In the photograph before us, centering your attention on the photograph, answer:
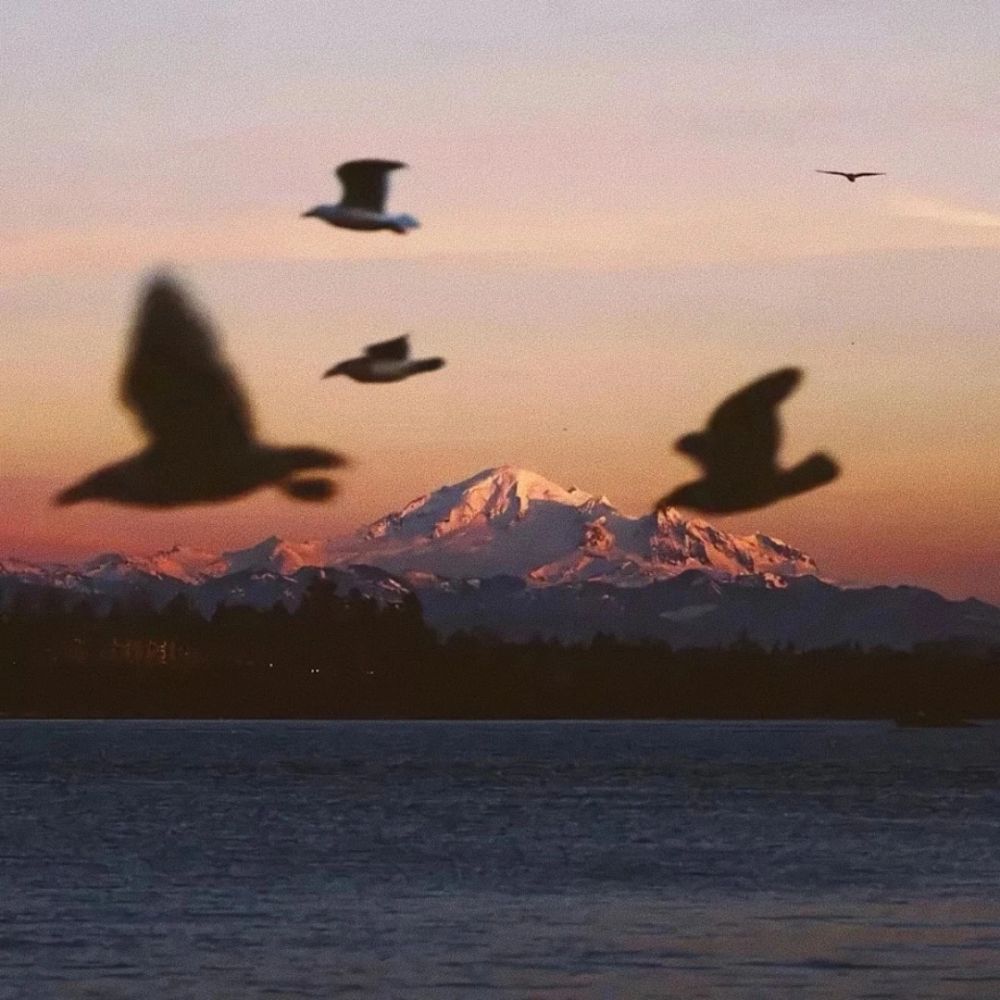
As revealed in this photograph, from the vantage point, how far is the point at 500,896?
6781 cm

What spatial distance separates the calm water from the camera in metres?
49.4

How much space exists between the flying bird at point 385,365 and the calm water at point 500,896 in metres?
18.9

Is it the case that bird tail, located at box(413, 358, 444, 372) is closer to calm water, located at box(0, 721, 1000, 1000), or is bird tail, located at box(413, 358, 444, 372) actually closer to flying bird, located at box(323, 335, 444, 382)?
flying bird, located at box(323, 335, 444, 382)

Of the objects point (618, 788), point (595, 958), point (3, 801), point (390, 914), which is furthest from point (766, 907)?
point (618, 788)

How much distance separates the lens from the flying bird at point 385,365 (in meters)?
29.6

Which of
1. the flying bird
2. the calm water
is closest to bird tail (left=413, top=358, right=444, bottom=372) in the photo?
the flying bird

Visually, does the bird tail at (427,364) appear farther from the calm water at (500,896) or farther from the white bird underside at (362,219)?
the calm water at (500,896)

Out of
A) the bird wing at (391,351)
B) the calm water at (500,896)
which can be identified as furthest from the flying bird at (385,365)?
the calm water at (500,896)

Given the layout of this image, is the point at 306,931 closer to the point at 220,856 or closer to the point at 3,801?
the point at 220,856

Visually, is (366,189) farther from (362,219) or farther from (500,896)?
(500,896)

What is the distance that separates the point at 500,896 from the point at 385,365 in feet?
129

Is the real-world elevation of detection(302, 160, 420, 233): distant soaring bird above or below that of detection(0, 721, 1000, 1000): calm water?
above

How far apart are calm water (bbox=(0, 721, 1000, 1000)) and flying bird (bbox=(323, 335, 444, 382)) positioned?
18.9m

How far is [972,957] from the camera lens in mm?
52000
